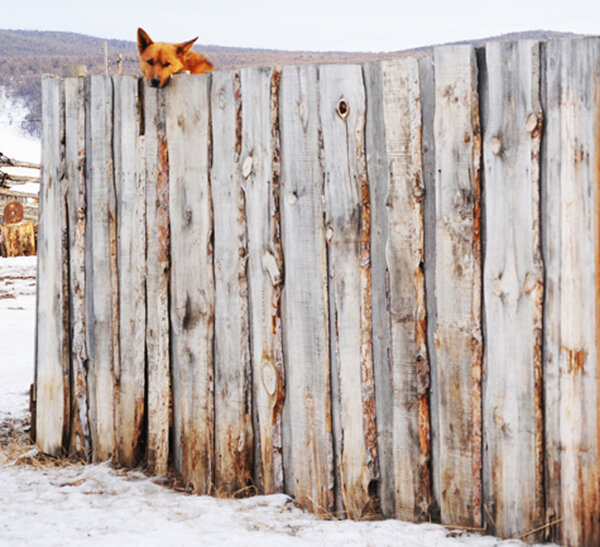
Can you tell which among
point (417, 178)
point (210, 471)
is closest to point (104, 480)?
point (210, 471)

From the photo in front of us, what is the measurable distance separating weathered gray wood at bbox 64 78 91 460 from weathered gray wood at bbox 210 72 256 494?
1021 millimetres

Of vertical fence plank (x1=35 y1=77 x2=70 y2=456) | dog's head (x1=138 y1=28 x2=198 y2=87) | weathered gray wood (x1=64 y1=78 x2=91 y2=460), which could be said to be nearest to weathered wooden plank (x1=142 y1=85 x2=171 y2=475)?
dog's head (x1=138 y1=28 x2=198 y2=87)

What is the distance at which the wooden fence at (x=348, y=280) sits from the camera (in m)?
3.06

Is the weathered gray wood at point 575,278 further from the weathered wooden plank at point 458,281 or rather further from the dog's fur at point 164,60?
the dog's fur at point 164,60

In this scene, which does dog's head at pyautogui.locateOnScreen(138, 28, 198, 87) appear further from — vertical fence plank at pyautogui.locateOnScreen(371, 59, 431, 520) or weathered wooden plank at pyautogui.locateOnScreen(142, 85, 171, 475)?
vertical fence plank at pyautogui.locateOnScreen(371, 59, 431, 520)

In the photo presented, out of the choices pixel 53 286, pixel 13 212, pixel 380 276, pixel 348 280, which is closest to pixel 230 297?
pixel 348 280

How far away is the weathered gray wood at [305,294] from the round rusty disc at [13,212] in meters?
15.5

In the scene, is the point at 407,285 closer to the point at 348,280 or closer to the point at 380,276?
the point at 380,276

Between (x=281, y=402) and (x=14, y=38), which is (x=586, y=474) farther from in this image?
(x=14, y=38)

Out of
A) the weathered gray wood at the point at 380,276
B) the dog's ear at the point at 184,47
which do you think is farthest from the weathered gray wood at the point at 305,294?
the dog's ear at the point at 184,47

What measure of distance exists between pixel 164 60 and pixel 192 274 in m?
1.66

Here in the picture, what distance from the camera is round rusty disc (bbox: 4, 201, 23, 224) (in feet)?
58.1

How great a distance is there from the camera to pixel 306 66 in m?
3.59

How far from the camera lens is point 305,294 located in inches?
145
